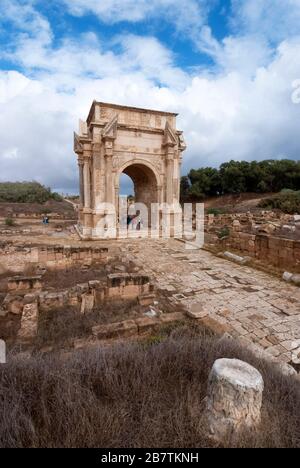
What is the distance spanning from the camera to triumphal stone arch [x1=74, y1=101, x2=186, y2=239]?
12758 mm

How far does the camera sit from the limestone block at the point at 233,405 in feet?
4.85

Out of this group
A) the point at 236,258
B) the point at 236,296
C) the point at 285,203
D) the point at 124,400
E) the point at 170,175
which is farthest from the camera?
the point at 285,203

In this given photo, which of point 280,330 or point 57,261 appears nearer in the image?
point 280,330

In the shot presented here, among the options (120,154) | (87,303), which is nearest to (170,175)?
(120,154)

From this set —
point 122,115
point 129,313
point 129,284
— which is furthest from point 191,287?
point 122,115

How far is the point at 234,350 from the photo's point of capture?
2.31 metres

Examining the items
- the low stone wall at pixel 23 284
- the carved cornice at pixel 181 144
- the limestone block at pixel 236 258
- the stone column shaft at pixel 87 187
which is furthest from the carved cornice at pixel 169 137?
the low stone wall at pixel 23 284

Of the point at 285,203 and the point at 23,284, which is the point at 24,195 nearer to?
the point at 285,203

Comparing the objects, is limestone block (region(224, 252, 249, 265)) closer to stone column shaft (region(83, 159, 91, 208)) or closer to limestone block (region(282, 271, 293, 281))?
limestone block (region(282, 271, 293, 281))

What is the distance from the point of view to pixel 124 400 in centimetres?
165

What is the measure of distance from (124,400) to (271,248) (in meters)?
6.81

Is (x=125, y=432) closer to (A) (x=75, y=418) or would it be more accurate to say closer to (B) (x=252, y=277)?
(A) (x=75, y=418)

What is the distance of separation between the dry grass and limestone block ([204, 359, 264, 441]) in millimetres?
72

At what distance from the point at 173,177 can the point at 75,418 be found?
13.8 m
